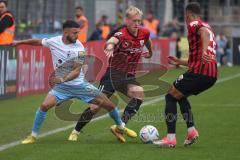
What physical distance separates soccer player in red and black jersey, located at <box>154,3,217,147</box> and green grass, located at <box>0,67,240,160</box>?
388mm

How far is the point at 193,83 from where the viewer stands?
37.3 feet

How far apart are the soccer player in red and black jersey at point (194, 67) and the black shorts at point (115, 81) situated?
4.54ft

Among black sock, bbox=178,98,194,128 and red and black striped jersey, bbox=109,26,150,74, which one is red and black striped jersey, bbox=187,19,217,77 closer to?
black sock, bbox=178,98,194,128

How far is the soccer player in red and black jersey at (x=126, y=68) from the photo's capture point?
40.7ft

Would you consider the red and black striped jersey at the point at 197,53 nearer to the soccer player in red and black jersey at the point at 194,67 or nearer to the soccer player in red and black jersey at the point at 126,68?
the soccer player in red and black jersey at the point at 194,67

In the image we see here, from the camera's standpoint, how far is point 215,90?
22594mm

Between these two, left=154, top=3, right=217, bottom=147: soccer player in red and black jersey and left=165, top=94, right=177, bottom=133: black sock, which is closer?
left=154, top=3, right=217, bottom=147: soccer player in red and black jersey

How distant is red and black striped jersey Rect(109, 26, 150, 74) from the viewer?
12.5 metres

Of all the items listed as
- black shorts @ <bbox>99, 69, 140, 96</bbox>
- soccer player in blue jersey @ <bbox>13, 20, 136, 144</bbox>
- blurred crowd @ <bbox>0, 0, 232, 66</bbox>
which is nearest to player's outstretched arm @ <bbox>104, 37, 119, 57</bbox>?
soccer player in blue jersey @ <bbox>13, 20, 136, 144</bbox>

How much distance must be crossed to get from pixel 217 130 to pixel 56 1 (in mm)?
20070

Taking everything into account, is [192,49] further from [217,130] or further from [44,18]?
[44,18]

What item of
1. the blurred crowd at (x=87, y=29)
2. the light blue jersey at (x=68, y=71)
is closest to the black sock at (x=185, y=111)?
the light blue jersey at (x=68, y=71)

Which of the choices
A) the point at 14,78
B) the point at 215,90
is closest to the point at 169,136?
the point at 14,78

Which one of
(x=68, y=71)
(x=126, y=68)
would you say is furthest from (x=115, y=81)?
(x=68, y=71)
